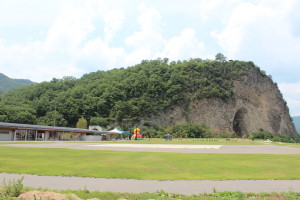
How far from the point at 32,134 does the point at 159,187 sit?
52.8 metres

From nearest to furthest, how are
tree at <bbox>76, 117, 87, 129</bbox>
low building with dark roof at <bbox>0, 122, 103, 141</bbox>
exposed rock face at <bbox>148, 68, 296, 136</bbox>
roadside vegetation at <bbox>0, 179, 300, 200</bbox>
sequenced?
roadside vegetation at <bbox>0, 179, 300, 200</bbox>
low building with dark roof at <bbox>0, 122, 103, 141</bbox>
tree at <bbox>76, 117, 87, 129</bbox>
exposed rock face at <bbox>148, 68, 296, 136</bbox>

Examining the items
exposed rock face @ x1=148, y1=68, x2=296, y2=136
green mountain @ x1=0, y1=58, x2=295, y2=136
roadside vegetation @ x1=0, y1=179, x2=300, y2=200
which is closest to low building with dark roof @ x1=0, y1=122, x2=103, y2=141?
green mountain @ x1=0, y1=58, x2=295, y2=136

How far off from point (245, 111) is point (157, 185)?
118982mm

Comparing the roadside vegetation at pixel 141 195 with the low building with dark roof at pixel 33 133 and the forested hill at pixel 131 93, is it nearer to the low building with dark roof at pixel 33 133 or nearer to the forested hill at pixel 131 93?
the low building with dark roof at pixel 33 133

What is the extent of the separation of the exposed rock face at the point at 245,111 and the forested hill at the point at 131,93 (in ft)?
10.1

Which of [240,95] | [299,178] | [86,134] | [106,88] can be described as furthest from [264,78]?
[299,178]

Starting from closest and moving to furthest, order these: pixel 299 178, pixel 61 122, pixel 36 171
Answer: pixel 299 178 < pixel 36 171 < pixel 61 122

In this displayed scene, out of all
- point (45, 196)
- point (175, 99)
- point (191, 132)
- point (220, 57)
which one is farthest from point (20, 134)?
point (220, 57)

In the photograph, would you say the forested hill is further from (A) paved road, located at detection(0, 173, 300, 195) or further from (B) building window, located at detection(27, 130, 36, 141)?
(A) paved road, located at detection(0, 173, 300, 195)

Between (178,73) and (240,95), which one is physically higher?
(178,73)

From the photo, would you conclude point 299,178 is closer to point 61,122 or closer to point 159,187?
point 159,187

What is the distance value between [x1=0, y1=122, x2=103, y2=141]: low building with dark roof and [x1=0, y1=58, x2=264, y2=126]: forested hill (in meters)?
36.7

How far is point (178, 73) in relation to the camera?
12612 centimetres

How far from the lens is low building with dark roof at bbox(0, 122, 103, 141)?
4891cm
